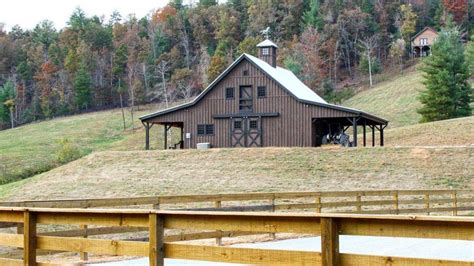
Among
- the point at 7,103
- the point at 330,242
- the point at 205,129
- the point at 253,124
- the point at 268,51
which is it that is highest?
the point at 7,103

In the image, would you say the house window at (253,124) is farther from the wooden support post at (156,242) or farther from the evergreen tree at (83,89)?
the evergreen tree at (83,89)

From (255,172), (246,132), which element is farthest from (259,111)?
(255,172)

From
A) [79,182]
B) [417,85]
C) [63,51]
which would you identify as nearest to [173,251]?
[79,182]

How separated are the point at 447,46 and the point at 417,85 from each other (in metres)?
15.7

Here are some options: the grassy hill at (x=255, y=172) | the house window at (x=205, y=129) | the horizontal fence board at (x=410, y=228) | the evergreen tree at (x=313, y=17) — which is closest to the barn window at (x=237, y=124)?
the house window at (x=205, y=129)

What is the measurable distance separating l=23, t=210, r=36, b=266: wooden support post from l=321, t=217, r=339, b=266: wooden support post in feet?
10.7

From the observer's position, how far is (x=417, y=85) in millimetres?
74750

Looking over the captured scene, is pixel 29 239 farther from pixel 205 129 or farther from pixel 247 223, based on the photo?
pixel 205 129

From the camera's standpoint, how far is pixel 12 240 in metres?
7.31

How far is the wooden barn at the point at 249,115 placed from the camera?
39.8m

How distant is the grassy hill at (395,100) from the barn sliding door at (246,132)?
23866 mm

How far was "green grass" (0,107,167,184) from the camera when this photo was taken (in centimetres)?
5270

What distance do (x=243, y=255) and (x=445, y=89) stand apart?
52.2 metres

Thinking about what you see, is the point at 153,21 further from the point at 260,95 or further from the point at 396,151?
the point at 396,151
